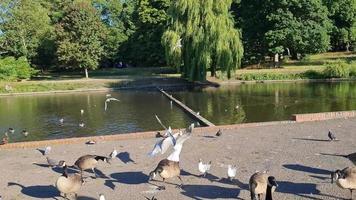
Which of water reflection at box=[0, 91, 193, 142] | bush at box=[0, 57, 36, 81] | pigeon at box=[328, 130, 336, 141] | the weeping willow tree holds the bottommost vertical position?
water reflection at box=[0, 91, 193, 142]

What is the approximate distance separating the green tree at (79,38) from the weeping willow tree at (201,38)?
12.8m

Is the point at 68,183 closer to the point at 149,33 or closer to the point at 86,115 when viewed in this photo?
the point at 86,115

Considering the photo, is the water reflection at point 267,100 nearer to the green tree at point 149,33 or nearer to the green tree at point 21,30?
the green tree at point 149,33

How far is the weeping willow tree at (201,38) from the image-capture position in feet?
140

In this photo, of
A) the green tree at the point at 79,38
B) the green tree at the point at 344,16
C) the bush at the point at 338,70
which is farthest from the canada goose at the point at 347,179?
the green tree at the point at 344,16

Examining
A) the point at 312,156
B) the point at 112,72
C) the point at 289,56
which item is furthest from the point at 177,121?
the point at 289,56

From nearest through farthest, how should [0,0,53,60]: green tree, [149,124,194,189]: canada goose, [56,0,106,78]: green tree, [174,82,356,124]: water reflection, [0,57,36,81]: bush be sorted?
Answer: 1. [149,124,194,189]: canada goose
2. [174,82,356,124]: water reflection
3. [0,57,36,81]: bush
4. [56,0,106,78]: green tree
5. [0,0,53,60]: green tree

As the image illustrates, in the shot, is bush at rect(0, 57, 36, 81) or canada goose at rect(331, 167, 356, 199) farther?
bush at rect(0, 57, 36, 81)

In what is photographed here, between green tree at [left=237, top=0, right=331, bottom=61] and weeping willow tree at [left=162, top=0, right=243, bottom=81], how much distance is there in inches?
445

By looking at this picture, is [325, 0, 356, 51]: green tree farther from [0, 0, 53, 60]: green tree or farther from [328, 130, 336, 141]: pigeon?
[328, 130, 336, 141]: pigeon

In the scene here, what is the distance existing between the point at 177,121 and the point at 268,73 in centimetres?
2395

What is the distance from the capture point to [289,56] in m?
64.3

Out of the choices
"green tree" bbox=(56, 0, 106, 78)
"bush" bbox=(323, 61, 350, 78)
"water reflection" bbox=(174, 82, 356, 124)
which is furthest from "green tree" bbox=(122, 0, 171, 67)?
"bush" bbox=(323, 61, 350, 78)

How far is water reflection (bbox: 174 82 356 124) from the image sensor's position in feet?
90.9
